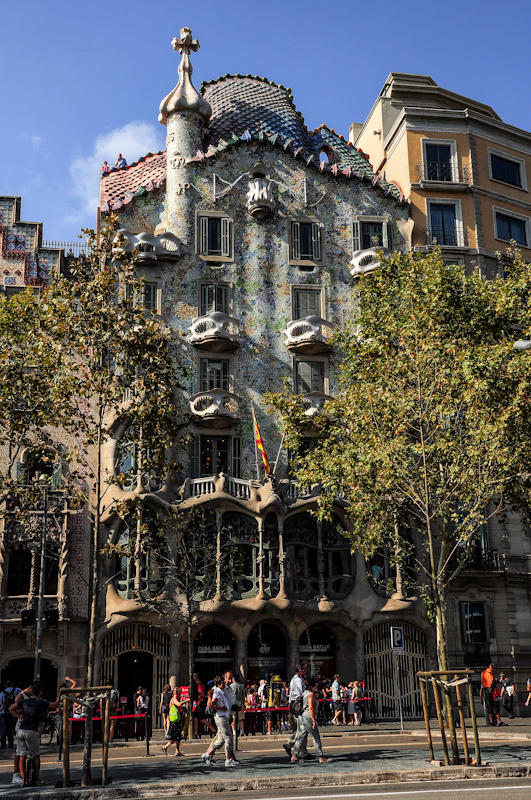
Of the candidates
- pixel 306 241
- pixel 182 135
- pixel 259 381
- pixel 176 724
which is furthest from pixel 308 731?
pixel 182 135

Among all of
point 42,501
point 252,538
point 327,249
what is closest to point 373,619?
point 252,538

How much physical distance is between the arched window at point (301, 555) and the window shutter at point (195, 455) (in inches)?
169

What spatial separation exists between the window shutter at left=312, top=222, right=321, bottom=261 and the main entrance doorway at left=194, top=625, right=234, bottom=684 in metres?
17.1

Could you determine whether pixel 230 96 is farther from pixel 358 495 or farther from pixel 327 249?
pixel 358 495

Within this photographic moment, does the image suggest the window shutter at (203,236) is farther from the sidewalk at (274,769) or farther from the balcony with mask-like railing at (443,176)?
the sidewalk at (274,769)

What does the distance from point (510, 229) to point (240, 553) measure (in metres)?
21.3

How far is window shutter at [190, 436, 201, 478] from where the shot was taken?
36406 millimetres

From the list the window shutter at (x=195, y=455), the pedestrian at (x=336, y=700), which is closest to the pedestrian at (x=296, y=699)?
the pedestrian at (x=336, y=700)

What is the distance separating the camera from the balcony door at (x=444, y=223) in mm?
41938

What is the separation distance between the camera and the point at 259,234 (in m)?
40.7

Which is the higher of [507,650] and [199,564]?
[199,564]

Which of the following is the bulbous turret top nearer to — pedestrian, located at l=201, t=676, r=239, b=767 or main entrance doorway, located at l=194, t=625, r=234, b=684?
main entrance doorway, located at l=194, t=625, r=234, b=684

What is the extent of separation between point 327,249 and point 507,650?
19.2 metres

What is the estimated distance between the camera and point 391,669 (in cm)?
A: 3512
